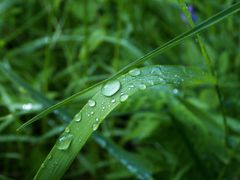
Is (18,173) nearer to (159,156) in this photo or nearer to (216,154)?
(159,156)

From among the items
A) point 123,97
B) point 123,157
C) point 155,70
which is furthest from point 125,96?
point 123,157

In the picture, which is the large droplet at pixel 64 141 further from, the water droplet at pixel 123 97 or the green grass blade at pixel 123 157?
the green grass blade at pixel 123 157

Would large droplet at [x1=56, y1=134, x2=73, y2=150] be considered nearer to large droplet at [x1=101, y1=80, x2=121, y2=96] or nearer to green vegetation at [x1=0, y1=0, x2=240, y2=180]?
green vegetation at [x1=0, y1=0, x2=240, y2=180]

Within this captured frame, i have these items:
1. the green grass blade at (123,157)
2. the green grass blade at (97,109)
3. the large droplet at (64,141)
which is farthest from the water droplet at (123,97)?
the green grass blade at (123,157)

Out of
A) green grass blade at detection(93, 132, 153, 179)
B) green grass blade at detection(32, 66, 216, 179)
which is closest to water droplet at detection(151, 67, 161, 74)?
green grass blade at detection(32, 66, 216, 179)

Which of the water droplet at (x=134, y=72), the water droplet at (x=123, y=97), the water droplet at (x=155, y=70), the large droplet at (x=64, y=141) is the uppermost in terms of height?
the water droplet at (x=134, y=72)

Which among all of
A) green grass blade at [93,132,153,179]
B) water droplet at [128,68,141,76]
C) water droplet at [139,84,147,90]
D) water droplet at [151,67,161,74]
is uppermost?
green grass blade at [93,132,153,179]

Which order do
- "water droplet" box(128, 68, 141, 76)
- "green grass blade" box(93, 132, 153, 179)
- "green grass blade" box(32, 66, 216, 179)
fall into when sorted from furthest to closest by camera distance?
"green grass blade" box(93, 132, 153, 179) → "water droplet" box(128, 68, 141, 76) → "green grass blade" box(32, 66, 216, 179)

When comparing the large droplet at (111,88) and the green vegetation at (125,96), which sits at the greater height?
the green vegetation at (125,96)
